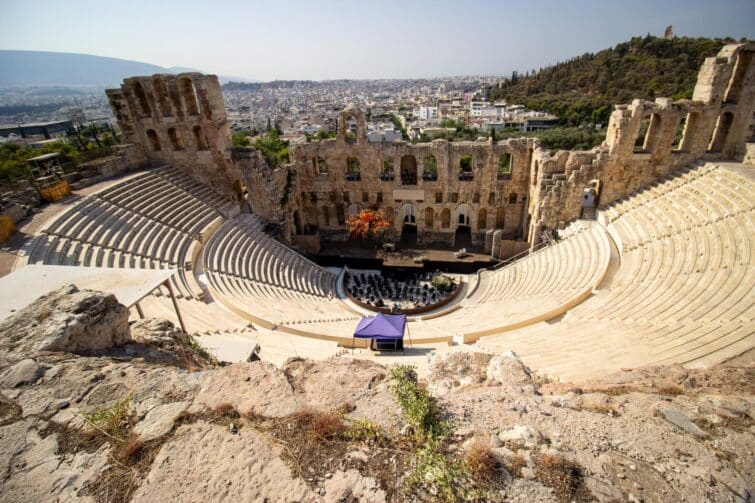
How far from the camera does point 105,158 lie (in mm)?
20297

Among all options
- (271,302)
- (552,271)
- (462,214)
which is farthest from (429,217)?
(271,302)

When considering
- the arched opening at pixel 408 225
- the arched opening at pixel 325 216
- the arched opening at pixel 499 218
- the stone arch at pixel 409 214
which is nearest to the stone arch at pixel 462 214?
the arched opening at pixel 499 218

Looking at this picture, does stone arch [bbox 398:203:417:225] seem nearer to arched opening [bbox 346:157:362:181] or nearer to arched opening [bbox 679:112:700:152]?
arched opening [bbox 346:157:362:181]

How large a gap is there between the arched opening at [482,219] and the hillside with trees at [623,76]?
152 feet

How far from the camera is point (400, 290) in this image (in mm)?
20047

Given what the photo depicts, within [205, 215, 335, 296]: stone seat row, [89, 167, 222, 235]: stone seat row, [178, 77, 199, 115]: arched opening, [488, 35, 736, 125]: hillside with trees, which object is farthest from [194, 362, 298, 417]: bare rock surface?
[488, 35, 736, 125]: hillside with trees

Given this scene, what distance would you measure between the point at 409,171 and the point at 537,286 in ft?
45.6

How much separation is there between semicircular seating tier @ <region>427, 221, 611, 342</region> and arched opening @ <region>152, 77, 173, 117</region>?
19.1 meters

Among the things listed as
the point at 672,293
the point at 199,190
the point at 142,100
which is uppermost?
the point at 142,100

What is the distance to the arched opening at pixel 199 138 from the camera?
21.5 m

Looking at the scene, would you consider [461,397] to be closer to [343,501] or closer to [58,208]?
[343,501]

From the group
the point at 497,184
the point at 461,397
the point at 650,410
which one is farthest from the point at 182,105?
the point at 650,410

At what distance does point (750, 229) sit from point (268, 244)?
20.4m

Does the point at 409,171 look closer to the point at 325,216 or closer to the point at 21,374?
the point at 325,216
